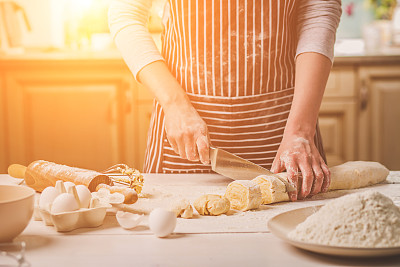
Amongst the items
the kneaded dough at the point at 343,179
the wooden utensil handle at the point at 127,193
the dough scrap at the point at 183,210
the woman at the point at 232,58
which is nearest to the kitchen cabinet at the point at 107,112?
the woman at the point at 232,58

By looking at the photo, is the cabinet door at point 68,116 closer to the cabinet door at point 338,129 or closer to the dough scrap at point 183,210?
the cabinet door at point 338,129

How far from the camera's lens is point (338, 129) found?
2.70 m

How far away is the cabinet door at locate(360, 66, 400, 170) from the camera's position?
8.81ft

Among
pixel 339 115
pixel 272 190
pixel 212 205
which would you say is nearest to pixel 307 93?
pixel 272 190

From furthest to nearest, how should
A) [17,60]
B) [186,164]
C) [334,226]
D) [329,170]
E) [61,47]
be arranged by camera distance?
[61,47] → [17,60] → [186,164] → [329,170] → [334,226]

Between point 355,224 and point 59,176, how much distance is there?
1.96 ft

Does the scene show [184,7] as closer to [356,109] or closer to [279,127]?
[279,127]

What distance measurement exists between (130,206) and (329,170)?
44 centimetres

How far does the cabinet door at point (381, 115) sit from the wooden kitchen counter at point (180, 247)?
1956 millimetres

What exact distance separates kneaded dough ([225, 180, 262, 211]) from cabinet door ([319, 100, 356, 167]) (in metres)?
1.83

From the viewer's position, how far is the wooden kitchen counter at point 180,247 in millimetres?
642

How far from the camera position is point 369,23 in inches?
128

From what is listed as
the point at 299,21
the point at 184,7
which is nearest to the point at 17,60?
the point at 184,7

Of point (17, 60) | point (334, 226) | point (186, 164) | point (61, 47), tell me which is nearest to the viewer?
point (334, 226)
